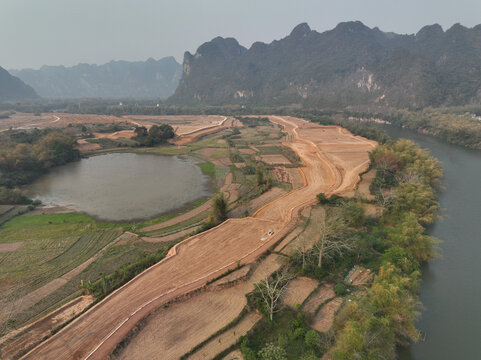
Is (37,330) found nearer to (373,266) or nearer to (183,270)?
(183,270)

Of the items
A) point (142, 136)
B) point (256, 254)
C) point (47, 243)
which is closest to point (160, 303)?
point (256, 254)

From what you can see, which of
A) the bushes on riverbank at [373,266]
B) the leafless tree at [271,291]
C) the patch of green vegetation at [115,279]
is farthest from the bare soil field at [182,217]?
the leafless tree at [271,291]

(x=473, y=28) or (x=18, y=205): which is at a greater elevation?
(x=473, y=28)

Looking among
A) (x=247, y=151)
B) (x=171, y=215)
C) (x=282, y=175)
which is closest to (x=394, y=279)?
(x=171, y=215)

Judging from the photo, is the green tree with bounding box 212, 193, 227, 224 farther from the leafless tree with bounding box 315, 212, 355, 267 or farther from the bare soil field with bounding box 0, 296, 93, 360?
the bare soil field with bounding box 0, 296, 93, 360

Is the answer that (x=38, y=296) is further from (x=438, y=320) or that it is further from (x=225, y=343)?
(x=438, y=320)

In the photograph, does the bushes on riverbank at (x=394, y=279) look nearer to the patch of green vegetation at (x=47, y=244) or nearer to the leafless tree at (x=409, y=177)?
the leafless tree at (x=409, y=177)
